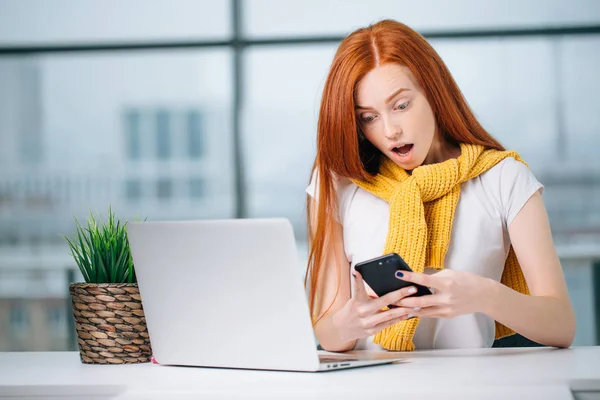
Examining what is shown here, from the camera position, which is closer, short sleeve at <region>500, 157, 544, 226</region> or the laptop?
the laptop

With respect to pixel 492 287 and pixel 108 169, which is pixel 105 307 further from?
pixel 108 169

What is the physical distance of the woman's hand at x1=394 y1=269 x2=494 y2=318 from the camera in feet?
4.18

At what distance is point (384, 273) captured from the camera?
1215mm

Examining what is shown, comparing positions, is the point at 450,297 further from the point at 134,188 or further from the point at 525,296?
the point at 134,188

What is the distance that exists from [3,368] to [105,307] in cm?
22

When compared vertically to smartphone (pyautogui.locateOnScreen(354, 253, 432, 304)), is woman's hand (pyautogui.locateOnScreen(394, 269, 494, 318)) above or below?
below

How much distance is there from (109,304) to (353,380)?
0.49m

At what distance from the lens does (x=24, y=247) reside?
436cm

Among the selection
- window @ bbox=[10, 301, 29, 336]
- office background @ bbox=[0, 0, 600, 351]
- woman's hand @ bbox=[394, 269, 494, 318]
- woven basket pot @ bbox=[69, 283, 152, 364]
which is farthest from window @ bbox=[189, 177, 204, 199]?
woman's hand @ bbox=[394, 269, 494, 318]

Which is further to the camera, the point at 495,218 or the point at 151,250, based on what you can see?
the point at 495,218

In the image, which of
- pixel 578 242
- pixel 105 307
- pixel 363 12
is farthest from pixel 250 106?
pixel 105 307

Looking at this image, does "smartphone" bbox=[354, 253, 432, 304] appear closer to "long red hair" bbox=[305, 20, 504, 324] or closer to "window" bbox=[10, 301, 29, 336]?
"long red hair" bbox=[305, 20, 504, 324]

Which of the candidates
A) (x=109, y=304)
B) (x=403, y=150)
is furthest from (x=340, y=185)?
(x=109, y=304)

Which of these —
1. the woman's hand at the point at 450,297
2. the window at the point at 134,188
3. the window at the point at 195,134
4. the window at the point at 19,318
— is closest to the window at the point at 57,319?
the window at the point at 19,318
